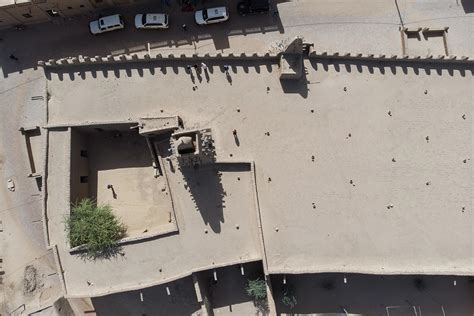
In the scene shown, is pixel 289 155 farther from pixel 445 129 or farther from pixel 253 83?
pixel 445 129

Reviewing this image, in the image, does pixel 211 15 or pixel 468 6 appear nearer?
pixel 211 15

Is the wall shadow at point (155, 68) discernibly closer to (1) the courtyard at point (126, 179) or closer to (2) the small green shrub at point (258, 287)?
(1) the courtyard at point (126, 179)

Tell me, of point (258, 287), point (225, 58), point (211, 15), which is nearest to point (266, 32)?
point (211, 15)

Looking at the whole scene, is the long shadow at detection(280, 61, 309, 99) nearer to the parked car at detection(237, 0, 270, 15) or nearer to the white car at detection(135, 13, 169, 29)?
the parked car at detection(237, 0, 270, 15)

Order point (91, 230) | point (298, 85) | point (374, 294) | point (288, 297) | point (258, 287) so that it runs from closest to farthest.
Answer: point (91, 230), point (298, 85), point (258, 287), point (288, 297), point (374, 294)

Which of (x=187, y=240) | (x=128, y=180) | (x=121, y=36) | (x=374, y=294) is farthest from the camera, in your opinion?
(x=121, y=36)

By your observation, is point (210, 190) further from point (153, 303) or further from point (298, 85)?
point (153, 303)

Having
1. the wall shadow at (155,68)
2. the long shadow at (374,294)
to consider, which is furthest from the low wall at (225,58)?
the long shadow at (374,294)
